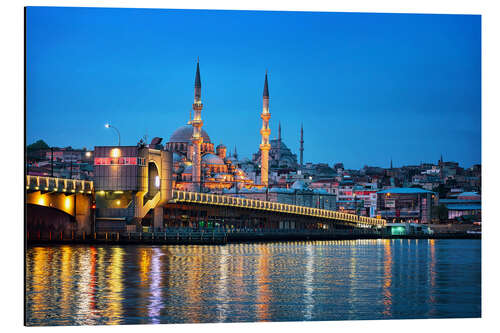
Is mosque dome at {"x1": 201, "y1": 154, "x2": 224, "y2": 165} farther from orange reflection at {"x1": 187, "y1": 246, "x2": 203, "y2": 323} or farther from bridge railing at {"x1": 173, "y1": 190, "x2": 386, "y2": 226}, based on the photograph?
orange reflection at {"x1": 187, "y1": 246, "x2": 203, "y2": 323}

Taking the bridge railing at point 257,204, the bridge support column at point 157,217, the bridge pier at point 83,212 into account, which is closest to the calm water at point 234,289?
→ the bridge pier at point 83,212

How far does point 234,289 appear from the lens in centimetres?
2273

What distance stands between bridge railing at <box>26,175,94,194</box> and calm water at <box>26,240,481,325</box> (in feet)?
20.8

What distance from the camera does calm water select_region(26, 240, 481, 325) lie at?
18.0 metres

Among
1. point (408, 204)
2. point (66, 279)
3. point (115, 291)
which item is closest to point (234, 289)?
point (115, 291)

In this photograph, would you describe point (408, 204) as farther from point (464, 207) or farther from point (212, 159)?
point (212, 159)

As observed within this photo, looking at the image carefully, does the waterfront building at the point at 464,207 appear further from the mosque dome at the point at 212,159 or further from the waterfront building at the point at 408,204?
the mosque dome at the point at 212,159

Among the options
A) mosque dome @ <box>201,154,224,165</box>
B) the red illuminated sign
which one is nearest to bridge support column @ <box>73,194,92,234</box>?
the red illuminated sign

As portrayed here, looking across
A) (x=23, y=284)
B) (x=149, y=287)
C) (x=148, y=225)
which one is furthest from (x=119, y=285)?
(x=148, y=225)

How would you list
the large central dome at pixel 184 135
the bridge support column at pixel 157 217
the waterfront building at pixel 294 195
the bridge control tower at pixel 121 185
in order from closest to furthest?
the bridge control tower at pixel 121 185
the bridge support column at pixel 157 217
the waterfront building at pixel 294 195
the large central dome at pixel 184 135

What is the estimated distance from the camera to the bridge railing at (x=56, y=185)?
41625 mm

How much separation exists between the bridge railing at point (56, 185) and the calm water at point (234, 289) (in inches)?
250
